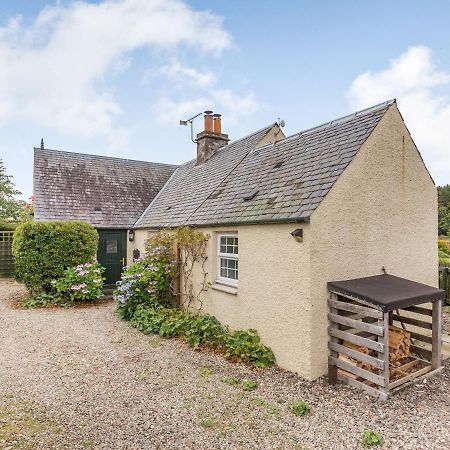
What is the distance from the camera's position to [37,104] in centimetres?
1412

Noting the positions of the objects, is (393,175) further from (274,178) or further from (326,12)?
(326,12)

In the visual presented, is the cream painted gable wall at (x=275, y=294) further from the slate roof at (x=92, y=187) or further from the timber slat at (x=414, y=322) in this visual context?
the slate roof at (x=92, y=187)

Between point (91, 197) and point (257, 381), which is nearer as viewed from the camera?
point (257, 381)

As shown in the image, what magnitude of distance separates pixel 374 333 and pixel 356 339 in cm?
42

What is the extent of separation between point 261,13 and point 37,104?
1047cm

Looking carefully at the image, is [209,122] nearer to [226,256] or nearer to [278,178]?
[278,178]

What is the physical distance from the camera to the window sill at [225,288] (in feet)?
24.6

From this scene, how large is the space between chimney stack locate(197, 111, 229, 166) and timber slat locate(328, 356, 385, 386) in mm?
11423

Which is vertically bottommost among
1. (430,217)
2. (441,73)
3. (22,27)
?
(430,217)

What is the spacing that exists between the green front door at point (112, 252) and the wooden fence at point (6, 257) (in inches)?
279

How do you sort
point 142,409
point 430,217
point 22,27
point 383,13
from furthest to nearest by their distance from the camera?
point 22,27 → point 383,13 → point 430,217 → point 142,409

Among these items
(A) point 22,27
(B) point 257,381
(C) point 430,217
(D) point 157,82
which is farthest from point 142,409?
(D) point 157,82

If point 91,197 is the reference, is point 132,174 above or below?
above

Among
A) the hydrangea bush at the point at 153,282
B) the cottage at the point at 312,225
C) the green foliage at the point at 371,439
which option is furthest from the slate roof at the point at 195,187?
the green foliage at the point at 371,439
